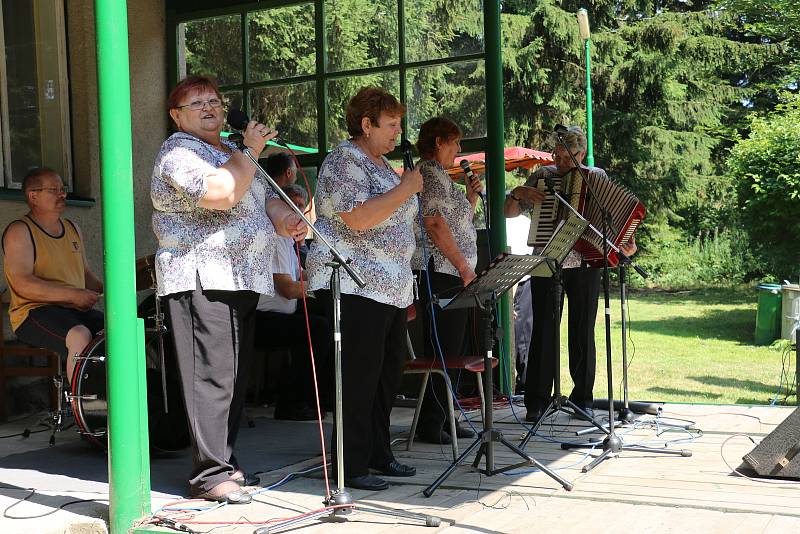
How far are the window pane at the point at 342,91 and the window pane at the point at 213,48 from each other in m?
0.78

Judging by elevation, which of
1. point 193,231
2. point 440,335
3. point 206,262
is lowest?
point 440,335

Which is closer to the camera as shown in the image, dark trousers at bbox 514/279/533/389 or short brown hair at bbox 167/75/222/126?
short brown hair at bbox 167/75/222/126

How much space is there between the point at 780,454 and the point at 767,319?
9.34 m

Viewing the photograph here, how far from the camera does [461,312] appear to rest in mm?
5000

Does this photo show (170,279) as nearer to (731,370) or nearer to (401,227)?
(401,227)

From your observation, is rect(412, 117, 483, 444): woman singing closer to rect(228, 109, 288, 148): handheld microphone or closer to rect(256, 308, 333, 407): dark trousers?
rect(256, 308, 333, 407): dark trousers

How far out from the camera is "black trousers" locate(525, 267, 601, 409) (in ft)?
18.9

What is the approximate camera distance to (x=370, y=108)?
13.2ft

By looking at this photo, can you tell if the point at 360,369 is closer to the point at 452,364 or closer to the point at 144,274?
the point at 452,364

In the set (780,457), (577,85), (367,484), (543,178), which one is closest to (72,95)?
(543,178)

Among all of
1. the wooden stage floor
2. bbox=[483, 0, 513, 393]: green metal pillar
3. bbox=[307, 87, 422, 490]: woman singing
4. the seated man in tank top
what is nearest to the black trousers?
bbox=[483, 0, 513, 393]: green metal pillar

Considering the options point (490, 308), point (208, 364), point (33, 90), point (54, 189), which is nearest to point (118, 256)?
point (208, 364)

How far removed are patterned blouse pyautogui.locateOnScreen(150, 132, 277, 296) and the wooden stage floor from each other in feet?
2.94

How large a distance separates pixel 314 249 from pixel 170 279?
648 mm
